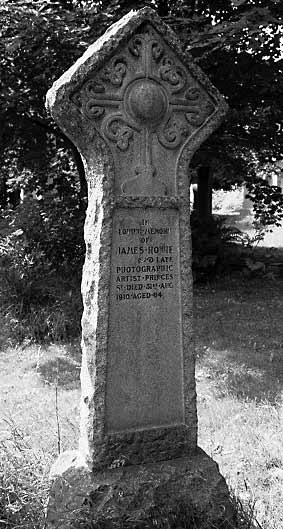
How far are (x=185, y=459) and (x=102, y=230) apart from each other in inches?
56.6

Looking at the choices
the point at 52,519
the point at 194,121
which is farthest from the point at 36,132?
the point at 52,519

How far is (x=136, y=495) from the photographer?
3117mm

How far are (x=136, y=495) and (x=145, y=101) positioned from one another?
213 cm

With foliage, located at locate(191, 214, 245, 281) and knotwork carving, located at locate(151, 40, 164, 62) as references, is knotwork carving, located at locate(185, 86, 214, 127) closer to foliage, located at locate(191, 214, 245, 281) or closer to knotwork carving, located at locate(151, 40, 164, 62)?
knotwork carving, located at locate(151, 40, 164, 62)

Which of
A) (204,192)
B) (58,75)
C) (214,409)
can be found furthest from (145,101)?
(204,192)

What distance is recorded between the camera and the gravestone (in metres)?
3.07

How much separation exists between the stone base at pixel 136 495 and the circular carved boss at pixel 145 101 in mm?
1949

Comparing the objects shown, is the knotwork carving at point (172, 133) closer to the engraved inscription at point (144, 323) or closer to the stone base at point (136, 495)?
the engraved inscription at point (144, 323)

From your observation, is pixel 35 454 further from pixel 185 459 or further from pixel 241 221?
pixel 241 221

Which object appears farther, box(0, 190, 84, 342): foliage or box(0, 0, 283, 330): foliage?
box(0, 0, 283, 330): foliage

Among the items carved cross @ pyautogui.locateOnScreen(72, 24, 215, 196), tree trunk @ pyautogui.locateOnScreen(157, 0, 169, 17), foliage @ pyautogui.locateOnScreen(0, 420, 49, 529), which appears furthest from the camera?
tree trunk @ pyautogui.locateOnScreen(157, 0, 169, 17)

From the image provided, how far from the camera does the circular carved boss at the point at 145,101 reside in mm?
3104

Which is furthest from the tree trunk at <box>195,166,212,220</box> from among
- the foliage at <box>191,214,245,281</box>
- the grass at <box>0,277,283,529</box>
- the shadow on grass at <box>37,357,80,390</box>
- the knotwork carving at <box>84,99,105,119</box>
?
the knotwork carving at <box>84,99,105,119</box>

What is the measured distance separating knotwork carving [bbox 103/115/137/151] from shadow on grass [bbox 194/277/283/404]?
2883mm
